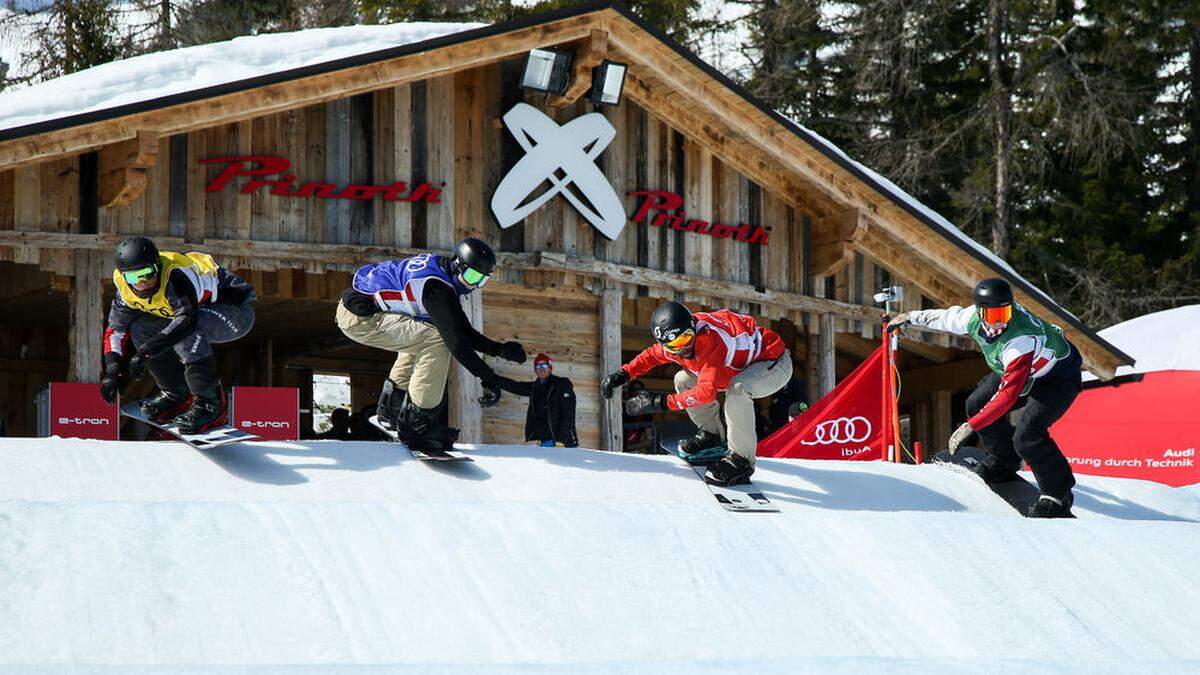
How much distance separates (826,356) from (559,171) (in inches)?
176

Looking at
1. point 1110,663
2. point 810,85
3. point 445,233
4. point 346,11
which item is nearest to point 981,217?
point 810,85

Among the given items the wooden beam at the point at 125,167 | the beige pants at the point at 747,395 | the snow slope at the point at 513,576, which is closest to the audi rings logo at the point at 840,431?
the beige pants at the point at 747,395

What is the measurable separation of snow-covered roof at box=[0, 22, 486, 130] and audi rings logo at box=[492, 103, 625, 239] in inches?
70.5

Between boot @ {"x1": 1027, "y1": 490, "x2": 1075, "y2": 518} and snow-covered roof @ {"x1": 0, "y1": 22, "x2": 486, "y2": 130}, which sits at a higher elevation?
snow-covered roof @ {"x1": 0, "y1": 22, "x2": 486, "y2": 130}

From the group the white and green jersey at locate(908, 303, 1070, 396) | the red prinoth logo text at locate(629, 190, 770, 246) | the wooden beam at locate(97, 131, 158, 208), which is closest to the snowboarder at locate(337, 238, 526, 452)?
the white and green jersey at locate(908, 303, 1070, 396)

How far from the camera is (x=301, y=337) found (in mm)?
20641

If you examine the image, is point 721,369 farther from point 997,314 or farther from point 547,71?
point 547,71

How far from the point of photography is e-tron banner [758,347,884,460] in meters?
13.7

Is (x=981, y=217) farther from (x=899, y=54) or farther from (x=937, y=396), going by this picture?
(x=937, y=396)

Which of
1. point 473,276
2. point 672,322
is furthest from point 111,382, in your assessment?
point 672,322

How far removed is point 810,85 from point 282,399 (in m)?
20.9

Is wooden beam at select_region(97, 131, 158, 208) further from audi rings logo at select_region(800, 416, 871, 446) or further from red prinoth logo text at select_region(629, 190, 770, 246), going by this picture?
audi rings logo at select_region(800, 416, 871, 446)

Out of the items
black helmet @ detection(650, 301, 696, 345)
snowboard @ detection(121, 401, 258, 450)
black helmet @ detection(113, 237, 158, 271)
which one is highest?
black helmet @ detection(113, 237, 158, 271)

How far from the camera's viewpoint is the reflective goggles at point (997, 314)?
379 inches
